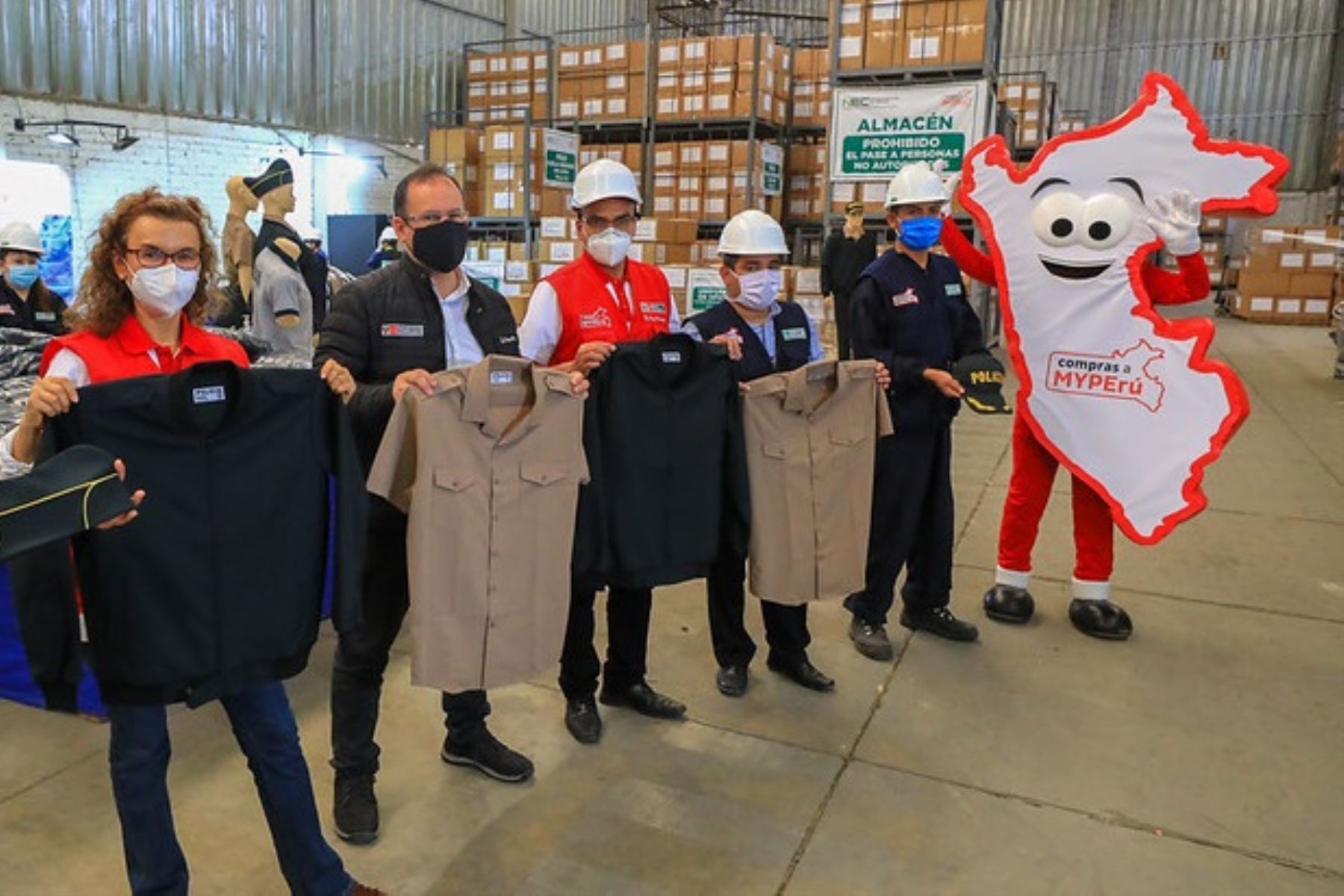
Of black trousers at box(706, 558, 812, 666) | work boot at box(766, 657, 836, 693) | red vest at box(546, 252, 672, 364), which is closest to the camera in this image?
red vest at box(546, 252, 672, 364)

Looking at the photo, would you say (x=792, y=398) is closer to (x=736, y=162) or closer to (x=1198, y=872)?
(x=1198, y=872)

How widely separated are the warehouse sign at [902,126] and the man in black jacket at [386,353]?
18.0ft

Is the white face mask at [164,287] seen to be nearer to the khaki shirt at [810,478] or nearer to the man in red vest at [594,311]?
the man in red vest at [594,311]

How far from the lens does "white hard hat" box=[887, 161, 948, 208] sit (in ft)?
12.0

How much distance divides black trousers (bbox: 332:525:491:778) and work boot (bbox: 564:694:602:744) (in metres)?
0.68

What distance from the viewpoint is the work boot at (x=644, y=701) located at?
3299mm

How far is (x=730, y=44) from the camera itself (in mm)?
10625

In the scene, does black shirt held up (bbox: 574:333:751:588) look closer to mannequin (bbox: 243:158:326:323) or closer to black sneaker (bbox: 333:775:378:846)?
black sneaker (bbox: 333:775:378:846)

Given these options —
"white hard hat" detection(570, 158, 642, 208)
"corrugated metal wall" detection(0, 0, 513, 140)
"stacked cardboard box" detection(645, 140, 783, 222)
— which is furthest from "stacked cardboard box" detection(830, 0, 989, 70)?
"corrugated metal wall" detection(0, 0, 513, 140)

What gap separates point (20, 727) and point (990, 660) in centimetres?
329

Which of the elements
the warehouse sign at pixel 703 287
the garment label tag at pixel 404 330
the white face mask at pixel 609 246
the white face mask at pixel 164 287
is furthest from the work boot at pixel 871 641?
the warehouse sign at pixel 703 287

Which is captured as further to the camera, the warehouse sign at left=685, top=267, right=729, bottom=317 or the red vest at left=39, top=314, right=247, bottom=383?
the warehouse sign at left=685, top=267, right=729, bottom=317

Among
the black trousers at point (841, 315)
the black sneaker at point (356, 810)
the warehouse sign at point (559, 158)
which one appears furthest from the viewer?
the warehouse sign at point (559, 158)

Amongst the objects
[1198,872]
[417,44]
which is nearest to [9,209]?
[417,44]
